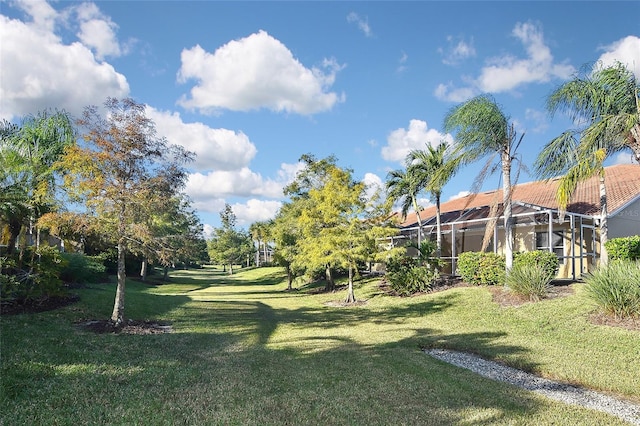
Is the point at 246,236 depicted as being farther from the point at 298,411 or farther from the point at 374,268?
the point at 298,411

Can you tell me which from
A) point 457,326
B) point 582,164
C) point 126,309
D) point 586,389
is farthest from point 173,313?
point 582,164

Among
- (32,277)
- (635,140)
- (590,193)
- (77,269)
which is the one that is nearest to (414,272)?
(590,193)

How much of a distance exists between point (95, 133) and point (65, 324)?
4.64 meters

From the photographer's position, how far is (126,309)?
523 inches

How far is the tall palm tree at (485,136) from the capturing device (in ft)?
51.8

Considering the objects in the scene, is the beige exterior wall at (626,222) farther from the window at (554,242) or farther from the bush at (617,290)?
the bush at (617,290)

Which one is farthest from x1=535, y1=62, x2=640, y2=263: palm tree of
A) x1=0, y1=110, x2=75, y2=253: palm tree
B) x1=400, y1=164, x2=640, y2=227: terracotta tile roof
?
x1=0, y1=110, x2=75, y2=253: palm tree

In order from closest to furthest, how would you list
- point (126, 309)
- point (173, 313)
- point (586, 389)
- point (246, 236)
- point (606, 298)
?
point (586, 389) < point (606, 298) < point (126, 309) < point (173, 313) < point (246, 236)

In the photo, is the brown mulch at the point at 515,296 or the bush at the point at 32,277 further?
the brown mulch at the point at 515,296

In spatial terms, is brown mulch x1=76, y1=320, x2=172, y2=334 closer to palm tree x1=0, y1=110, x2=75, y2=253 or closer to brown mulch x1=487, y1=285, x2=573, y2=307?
palm tree x1=0, y1=110, x2=75, y2=253

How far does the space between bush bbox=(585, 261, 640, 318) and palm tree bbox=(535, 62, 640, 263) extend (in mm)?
2593

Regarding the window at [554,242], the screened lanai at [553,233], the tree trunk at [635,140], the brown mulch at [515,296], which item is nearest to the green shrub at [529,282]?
the brown mulch at [515,296]

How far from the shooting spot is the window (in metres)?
19.3

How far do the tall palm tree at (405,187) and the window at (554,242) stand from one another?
19.4 feet
